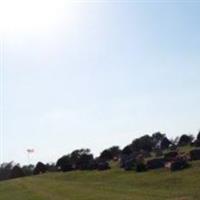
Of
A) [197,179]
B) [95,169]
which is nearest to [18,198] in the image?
[197,179]

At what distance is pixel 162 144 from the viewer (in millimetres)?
114812

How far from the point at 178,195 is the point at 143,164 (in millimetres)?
29799

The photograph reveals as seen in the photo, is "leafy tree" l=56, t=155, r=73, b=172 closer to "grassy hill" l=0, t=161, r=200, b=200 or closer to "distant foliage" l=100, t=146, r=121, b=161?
"distant foliage" l=100, t=146, r=121, b=161

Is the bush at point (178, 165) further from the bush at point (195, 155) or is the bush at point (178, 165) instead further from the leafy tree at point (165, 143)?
the leafy tree at point (165, 143)

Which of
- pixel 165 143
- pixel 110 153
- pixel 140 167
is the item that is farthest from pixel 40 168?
pixel 140 167

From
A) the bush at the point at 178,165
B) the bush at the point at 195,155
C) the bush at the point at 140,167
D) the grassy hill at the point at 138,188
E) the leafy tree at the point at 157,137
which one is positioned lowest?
the grassy hill at the point at 138,188

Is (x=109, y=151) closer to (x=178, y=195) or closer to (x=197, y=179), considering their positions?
(x=197, y=179)

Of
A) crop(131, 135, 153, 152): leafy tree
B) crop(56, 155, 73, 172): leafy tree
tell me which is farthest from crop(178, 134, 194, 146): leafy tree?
crop(56, 155, 73, 172): leafy tree

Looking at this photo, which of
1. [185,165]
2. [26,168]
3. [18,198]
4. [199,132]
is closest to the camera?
[18,198]

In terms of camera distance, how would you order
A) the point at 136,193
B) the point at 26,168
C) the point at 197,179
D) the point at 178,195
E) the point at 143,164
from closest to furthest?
the point at 178,195 → the point at 136,193 → the point at 197,179 → the point at 143,164 → the point at 26,168

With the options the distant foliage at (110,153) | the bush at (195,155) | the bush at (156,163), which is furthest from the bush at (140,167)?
the distant foliage at (110,153)

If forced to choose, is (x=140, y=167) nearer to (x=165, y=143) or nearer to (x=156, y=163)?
(x=156, y=163)

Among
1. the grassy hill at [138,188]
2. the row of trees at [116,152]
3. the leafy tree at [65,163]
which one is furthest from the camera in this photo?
the leafy tree at [65,163]

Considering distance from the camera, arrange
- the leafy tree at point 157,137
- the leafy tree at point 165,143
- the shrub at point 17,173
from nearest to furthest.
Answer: the leafy tree at point 165,143, the leafy tree at point 157,137, the shrub at point 17,173
